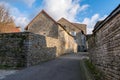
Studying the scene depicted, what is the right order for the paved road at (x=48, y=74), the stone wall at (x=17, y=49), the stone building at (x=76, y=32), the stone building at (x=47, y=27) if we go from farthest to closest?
the stone building at (x=76, y=32) < the stone building at (x=47, y=27) < the stone wall at (x=17, y=49) < the paved road at (x=48, y=74)

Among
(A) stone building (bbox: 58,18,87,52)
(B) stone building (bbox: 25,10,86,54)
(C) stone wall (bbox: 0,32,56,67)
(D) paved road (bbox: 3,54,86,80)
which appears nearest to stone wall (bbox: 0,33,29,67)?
(C) stone wall (bbox: 0,32,56,67)

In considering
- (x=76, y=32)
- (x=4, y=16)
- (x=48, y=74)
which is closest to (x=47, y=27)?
(x=4, y=16)

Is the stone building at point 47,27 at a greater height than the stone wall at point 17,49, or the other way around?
the stone building at point 47,27

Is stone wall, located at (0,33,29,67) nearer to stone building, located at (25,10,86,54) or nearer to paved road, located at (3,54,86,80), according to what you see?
paved road, located at (3,54,86,80)

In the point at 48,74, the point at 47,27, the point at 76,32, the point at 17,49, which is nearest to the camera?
the point at 48,74

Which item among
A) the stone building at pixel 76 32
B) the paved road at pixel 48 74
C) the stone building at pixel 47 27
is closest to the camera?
the paved road at pixel 48 74

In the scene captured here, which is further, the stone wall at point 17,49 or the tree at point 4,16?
the tree at point 4,16

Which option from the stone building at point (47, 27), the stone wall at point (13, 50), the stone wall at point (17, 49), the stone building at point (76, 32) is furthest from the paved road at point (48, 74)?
the stone building at point (76, 32)

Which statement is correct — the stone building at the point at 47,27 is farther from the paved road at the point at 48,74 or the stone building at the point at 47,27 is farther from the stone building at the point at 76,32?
the paved road at the point at 48,74

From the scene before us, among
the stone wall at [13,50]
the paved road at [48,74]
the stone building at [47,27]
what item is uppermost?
the stone building at [47,27]

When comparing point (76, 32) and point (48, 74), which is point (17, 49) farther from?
point (76, 32)

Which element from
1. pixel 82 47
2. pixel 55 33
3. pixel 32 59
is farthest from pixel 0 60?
pixel 82 47

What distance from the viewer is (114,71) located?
6762 mm

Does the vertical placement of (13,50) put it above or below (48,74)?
above
